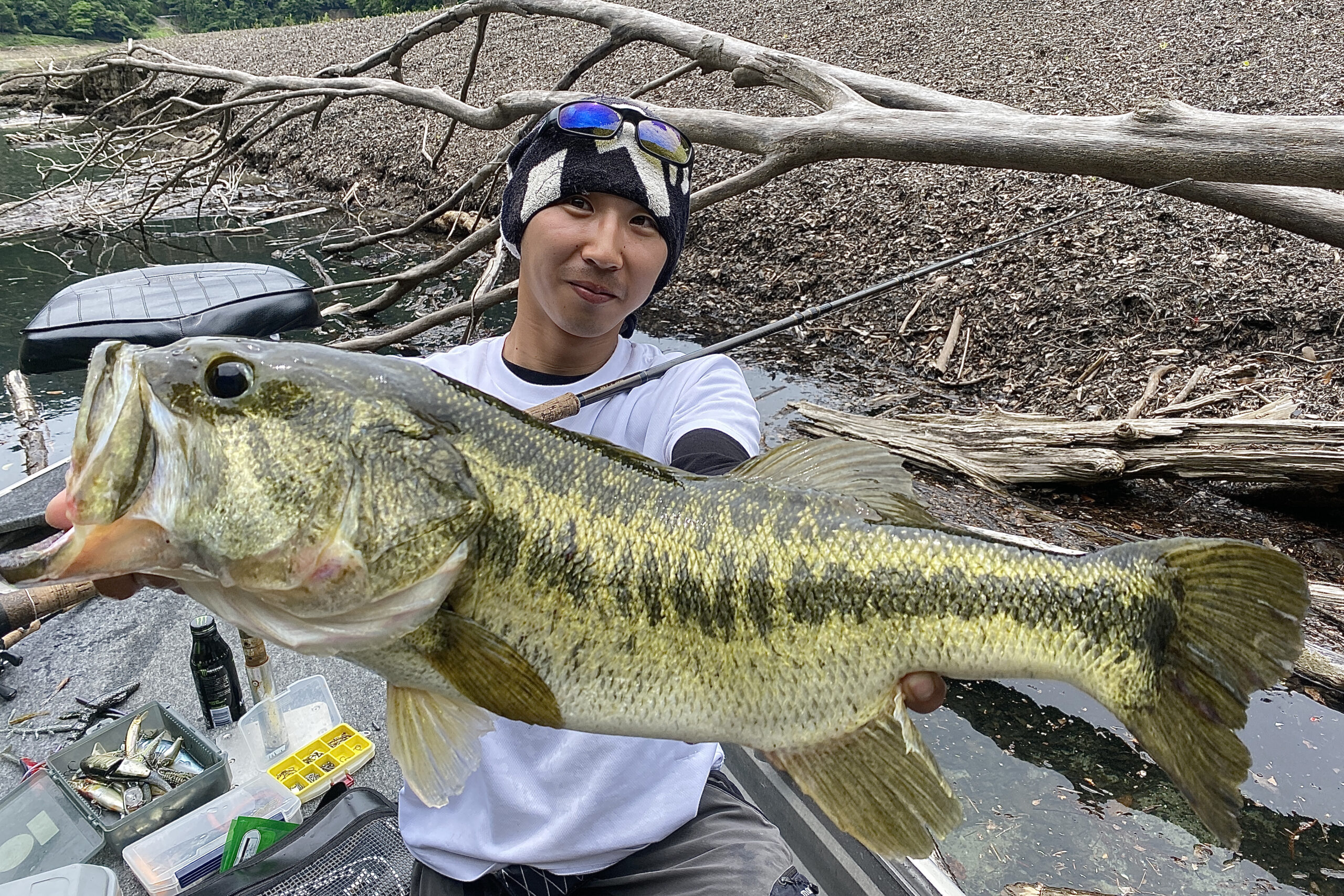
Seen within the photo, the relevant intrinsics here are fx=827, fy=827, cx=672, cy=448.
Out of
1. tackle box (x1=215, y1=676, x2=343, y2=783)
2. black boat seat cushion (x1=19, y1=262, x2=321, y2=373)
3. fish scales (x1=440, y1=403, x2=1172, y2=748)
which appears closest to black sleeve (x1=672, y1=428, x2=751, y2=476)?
fish scales (x1=440, y1=403, x2=1172, y2=748)

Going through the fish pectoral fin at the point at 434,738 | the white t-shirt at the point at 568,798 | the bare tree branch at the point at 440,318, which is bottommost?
the bare tree branch at the point at 440,318

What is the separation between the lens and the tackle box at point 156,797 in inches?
105

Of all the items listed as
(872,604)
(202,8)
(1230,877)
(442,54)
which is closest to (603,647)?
(872,604)

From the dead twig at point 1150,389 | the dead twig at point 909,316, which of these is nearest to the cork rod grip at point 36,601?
the dead twig at point 1150,389

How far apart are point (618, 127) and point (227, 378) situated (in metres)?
1.47

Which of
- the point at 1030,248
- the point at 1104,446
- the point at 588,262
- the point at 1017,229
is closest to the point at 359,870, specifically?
the point at 588,262

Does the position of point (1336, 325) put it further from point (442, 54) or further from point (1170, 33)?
point (442, 54)

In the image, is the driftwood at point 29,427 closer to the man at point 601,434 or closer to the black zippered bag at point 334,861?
the black zippered bag at point 334,861

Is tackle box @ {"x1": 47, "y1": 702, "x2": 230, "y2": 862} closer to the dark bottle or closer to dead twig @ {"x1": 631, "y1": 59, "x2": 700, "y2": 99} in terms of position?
the dark bottle

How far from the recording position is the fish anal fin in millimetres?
1454

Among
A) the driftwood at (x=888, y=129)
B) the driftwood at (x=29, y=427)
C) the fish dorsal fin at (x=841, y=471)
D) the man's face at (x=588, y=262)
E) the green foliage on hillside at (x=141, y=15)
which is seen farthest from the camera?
the green foliage on hillside at (x=141, y=15)

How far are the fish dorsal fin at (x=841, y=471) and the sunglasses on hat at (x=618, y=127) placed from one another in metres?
1.16

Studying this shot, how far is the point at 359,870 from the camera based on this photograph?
256 centimetres

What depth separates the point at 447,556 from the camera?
1.42m
